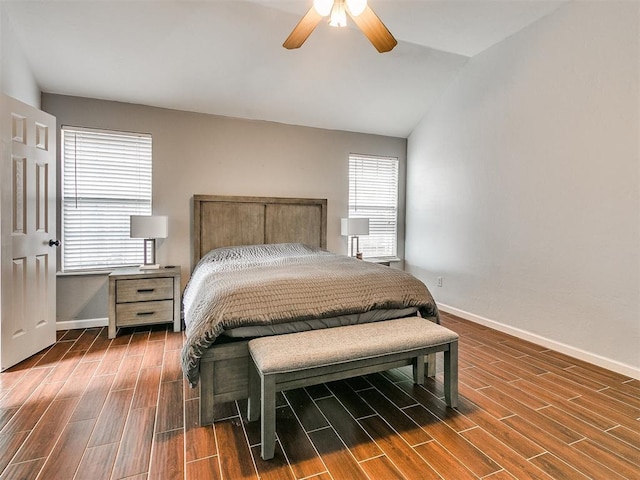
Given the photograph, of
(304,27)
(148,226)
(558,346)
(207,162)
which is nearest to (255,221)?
(207,162)

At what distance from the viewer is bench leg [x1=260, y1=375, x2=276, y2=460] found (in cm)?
167

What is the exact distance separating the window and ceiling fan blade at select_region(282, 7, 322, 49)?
8.65ft

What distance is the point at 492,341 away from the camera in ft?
11.0

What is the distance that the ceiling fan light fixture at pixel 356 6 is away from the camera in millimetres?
1889

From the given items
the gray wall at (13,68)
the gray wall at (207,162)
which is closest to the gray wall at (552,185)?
the gray wall at (207,162)

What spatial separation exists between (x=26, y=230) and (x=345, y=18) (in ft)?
9.71

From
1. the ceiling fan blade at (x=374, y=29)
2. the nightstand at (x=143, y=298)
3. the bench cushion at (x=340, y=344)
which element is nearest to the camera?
the bench cushion at (x=340, y=344)

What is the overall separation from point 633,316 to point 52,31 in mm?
5133

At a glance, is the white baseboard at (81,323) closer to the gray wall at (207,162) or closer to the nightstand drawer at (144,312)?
the gray wall at (207,162)

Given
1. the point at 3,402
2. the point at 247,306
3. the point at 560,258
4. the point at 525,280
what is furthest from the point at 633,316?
the point at 3,402

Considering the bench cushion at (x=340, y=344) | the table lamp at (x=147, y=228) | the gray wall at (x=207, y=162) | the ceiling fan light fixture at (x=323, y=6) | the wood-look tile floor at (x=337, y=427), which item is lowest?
the wood-look tile floor at (x=337, y=427)

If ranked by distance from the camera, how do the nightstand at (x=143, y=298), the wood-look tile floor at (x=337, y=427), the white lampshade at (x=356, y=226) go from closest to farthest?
the wood-look tile floor at (x=337, y=427) < the nightstand at (x=143, y=298) < the white lampshade at (x=356, y=226)

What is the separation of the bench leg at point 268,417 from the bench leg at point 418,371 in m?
1.16

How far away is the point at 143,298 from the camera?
3.47 metres
